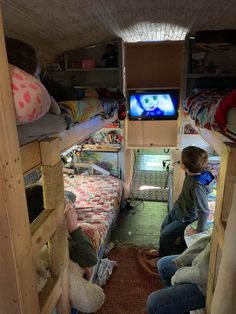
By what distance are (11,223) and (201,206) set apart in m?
1.55

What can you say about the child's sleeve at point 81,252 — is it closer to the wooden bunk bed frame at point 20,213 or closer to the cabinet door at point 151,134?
the wooden bunk bed frame at point 20,213

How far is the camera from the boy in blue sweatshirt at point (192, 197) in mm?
1921

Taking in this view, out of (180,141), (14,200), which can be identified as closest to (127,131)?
(180,141)

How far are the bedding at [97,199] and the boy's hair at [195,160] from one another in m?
0.99

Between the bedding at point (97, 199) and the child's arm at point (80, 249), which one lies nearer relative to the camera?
the child's arm at point (80, 249)

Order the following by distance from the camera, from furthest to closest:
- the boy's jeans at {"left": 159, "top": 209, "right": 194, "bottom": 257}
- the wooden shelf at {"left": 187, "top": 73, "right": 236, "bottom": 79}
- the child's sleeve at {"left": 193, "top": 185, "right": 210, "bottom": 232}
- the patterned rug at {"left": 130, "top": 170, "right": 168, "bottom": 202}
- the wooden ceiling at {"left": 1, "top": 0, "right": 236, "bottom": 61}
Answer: the patterned rug at {"left": 130, "top": 170, "right": 168, "bottom": 202}
the wooden shelf at {"left": 187, "top": 73, "right": 236, "bottom": 79}
the boy's jeans at {"left": 159, "top": 209, "right": 194, "bottom": 257}
the child's sleeve at {"left": 193, "top": 185, "right": 210, "bottom": 232}
the wooden ceiling at {"left": 1, "top": 0, "right": 236, "bottom": 61}

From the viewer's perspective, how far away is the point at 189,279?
1.27 metres

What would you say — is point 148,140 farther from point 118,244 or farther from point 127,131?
point 118,244

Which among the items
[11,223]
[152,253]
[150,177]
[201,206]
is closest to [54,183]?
[11,223]

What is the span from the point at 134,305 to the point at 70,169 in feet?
7.27

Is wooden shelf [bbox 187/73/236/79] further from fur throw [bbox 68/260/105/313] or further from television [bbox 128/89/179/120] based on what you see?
fur throw [bbox 68/260/105/313]

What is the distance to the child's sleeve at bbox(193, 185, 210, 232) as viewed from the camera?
1.87 m

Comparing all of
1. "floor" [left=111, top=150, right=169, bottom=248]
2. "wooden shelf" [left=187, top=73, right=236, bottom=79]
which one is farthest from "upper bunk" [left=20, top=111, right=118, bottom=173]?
"wooden shelf" [left=187, top=73, right=236, bottom=79]

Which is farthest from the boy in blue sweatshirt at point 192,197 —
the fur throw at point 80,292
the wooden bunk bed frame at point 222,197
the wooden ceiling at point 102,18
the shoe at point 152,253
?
the wooden ceiling at point 102,18
